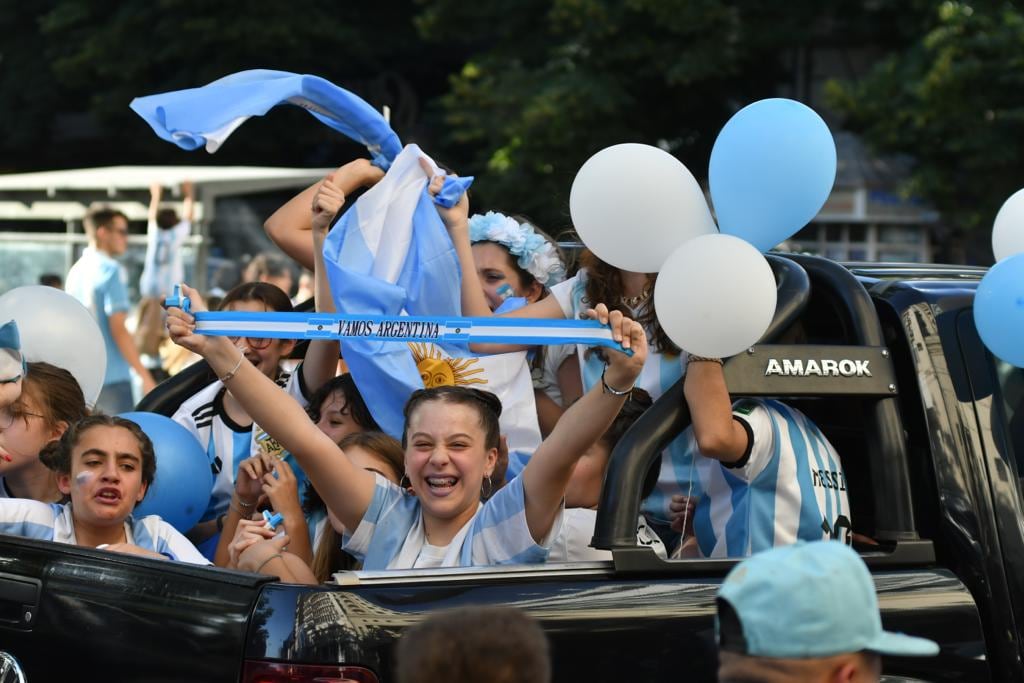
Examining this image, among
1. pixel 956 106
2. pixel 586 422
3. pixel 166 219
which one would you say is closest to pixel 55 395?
pixel 586 422

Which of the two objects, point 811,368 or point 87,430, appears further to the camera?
point 87,430

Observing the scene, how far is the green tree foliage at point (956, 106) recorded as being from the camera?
1499cm

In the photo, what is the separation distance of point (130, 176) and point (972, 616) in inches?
451

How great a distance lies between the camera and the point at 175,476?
3818mm

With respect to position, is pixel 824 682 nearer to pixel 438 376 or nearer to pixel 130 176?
pixel 438 376

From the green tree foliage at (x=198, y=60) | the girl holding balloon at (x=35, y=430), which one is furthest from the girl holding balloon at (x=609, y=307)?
the green tree foliage at (x=198, y=60)

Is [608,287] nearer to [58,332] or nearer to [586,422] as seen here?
[586,422]

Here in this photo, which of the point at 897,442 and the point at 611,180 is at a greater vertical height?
the point at 611,180

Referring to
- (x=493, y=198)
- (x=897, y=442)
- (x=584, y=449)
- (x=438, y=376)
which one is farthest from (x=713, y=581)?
(x=493, y=198)

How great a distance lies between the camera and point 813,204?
323 centimetres

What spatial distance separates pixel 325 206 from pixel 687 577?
1.45 metres

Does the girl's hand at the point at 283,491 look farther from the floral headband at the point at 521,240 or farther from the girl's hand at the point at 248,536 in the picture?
the floral headband at the point at 521,240

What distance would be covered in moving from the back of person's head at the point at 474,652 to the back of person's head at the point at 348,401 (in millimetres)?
1994

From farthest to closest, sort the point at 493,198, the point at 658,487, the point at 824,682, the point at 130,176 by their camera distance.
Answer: the point at 493,198, the point at 130,176, the point at 658,487, the point at 824,682
